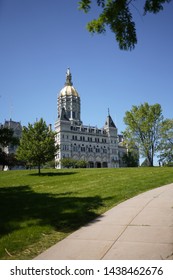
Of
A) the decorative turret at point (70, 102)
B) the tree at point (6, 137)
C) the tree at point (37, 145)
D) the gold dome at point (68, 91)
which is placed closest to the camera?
the tree at point (6, 137)

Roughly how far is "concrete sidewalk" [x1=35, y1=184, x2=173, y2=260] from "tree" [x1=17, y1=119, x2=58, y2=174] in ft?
83.1

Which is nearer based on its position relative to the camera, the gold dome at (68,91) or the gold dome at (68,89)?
the gold dome at (68,91)

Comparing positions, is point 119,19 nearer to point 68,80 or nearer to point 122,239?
point 122,239

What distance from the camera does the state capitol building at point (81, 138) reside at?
12200 cm

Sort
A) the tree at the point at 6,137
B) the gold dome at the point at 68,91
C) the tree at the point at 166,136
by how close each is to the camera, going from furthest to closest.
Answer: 1. the gold dome at the point at 68,91
2. the tree at the point at 166,136
3. the tree at the point at 6,137

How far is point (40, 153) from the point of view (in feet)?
109

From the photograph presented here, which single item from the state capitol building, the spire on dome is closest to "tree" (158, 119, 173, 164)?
the state capitol building

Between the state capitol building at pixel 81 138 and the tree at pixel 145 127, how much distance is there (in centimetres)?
6567

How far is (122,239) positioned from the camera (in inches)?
225

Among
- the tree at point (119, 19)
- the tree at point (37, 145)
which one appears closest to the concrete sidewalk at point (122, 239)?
the tree at point (119, 19)

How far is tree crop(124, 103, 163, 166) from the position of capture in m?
49.8

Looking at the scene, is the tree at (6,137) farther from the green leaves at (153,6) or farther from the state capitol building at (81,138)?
the state capitol building at (81,138)
